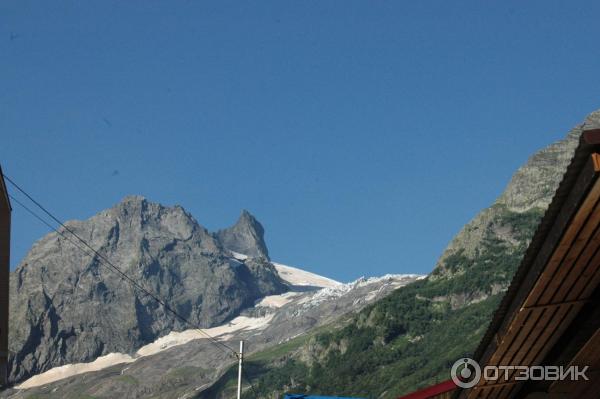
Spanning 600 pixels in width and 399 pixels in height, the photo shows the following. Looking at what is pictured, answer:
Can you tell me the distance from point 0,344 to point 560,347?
2610cm

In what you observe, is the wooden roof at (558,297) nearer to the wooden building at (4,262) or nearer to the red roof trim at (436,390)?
the red roof trim at (436,390)

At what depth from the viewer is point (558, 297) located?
496 inches

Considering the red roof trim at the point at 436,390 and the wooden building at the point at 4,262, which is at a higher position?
the wooden building at the point at 4,262

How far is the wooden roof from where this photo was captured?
34.2 ft

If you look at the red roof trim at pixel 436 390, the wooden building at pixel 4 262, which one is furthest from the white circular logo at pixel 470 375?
the wooden building at pixel 4 262

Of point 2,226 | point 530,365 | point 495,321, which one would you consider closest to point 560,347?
point 530,365

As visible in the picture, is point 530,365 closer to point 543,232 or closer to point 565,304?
point 565,304

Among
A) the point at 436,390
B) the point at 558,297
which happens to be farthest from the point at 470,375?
the point at 436,390

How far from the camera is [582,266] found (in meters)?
11.9

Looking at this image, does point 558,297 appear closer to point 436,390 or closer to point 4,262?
point 436,390

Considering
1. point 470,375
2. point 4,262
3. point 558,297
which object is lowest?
point 470,375

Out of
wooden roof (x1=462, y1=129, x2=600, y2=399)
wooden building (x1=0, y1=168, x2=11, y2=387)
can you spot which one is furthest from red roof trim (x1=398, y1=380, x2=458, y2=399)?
wooden building (x1=0, y1=168, x2=11, y2=387)

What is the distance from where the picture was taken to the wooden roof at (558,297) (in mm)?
10414

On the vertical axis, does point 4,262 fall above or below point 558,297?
above
